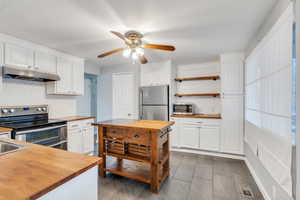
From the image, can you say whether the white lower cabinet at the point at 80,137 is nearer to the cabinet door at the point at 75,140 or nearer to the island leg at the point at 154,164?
the cabinet door at the point at 75,140

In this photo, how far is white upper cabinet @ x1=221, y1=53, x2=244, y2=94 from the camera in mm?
3240

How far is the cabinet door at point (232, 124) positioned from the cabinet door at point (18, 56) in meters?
4.17

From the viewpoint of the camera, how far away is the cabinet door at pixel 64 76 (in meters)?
3.19

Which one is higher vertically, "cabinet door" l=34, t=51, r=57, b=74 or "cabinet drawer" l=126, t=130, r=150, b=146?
"cabinet door" l=34, t=51, r=57, b=74

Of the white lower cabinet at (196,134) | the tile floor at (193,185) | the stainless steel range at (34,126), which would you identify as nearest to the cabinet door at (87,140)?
the stainless steel range at (34,126)

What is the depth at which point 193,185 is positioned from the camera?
2.24 meters

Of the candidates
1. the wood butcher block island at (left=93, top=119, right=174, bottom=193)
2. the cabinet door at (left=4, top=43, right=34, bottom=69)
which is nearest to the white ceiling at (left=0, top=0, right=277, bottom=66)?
the cabinet door at (left=4, top=43, right=34, bottom=69)

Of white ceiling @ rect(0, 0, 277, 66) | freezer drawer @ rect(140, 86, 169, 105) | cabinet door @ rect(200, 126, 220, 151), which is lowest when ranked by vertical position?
cabinet door @ rect(200, 126, 220, 151)

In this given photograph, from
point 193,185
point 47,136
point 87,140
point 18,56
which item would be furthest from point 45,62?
point 193,185

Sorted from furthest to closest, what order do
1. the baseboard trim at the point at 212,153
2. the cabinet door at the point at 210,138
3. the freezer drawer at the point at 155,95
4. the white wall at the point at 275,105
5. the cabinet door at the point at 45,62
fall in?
1. the freezer drawer at the point at 155,95
2. the cabinet door at the point at 210,138
3. the baseboard trim at the point at 212,153
4. the cabinet door at the point at 45,62
5. the white wall at the point at 275,105

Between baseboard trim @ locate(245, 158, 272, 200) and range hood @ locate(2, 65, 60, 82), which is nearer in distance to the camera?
baseboard trim @ locate(245, 158, 272, 200)

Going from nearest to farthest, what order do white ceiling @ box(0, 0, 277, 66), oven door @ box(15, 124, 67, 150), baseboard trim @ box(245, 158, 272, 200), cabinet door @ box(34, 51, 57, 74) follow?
white ceiling @ box(0, 0, 277, 66)
baseboard trim @ box(245, 158, 272, 200)
oven door @ box(15, 124, 67, 150)
cabinet door @ box(34, 51, 57, 74)

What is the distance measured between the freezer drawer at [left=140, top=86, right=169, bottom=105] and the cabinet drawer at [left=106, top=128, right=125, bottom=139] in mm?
1842

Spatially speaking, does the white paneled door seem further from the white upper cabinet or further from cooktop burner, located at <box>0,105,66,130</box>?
the white upper cabinet
